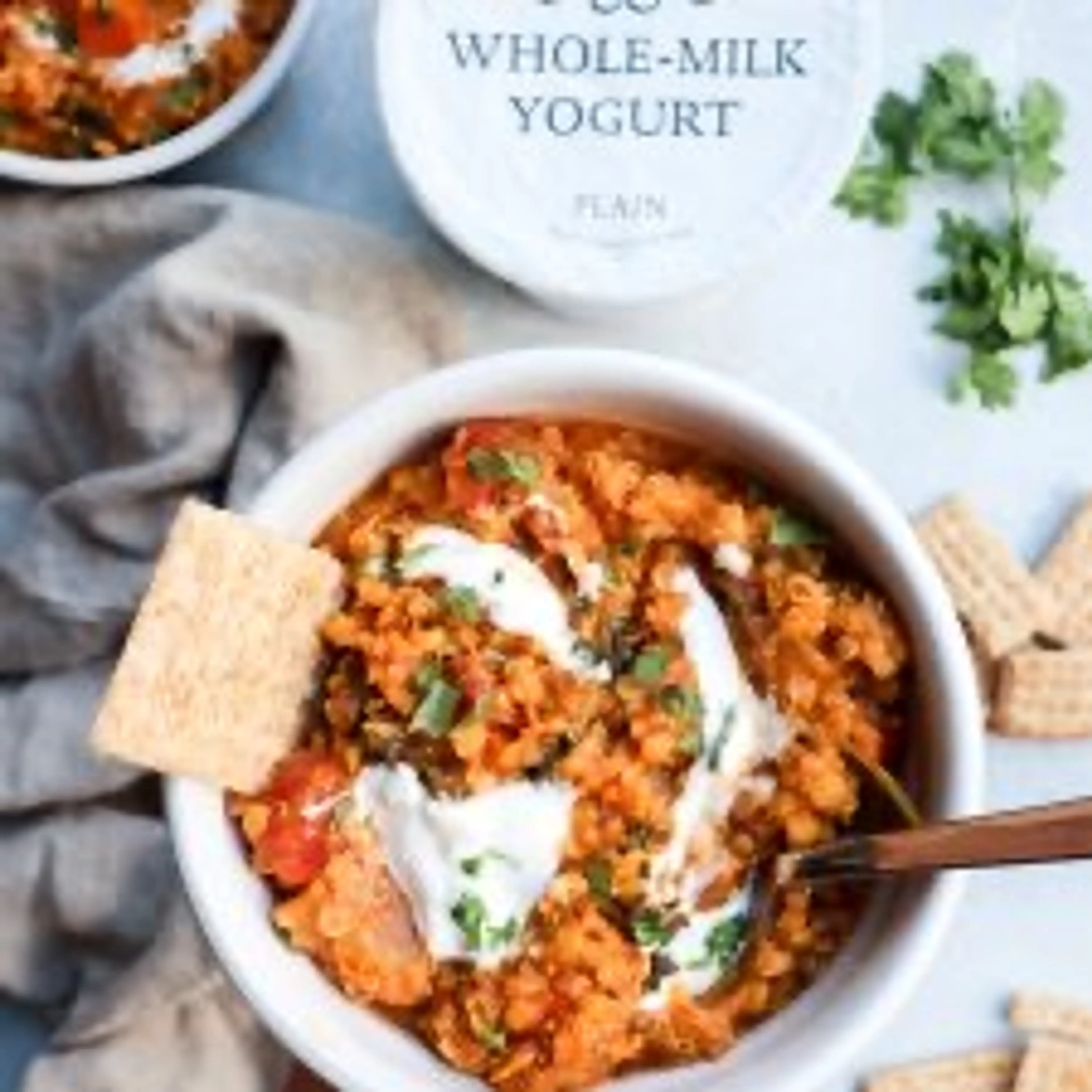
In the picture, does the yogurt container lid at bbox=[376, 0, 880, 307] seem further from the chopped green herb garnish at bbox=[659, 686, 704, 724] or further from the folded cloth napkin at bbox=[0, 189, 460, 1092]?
the chopped green herb garnish at bbox=[659, 686, 704, 724]

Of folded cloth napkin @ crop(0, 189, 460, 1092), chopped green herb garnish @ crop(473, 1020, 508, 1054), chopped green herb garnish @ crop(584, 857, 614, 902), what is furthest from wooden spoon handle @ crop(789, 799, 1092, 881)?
folded cloth napkin @ crop(0, 189, 460, 1092)

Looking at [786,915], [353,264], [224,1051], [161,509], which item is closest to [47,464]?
[161,509]

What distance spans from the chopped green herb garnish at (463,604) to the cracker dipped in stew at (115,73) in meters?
0.61

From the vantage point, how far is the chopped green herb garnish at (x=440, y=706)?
1986 millimetres

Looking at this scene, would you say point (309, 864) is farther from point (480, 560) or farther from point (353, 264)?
point (353, 264)

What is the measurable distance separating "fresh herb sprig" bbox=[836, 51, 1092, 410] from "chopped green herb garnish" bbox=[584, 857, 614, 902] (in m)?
0.62

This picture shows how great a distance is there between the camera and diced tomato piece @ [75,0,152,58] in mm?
2391

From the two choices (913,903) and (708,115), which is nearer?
(913,903)

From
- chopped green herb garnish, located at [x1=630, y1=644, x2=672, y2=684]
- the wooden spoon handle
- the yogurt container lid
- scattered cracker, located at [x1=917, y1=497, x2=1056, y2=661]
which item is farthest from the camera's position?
scattered cracker, located at [x1=917, y1=497, x2=1056, y2=661]

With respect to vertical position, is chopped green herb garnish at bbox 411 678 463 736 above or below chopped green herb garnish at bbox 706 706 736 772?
above

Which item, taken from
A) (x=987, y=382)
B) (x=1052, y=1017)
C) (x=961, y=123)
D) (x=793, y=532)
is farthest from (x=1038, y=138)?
(x=1052, y=1017)

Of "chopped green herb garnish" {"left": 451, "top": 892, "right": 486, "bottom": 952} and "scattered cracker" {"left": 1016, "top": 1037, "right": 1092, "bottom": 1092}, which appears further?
"scattered cracker" {"left": 1016, "top": 1037, "right": 1092, "bottom": 1092}

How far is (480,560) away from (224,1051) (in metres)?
0.60

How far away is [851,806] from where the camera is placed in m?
2.05
